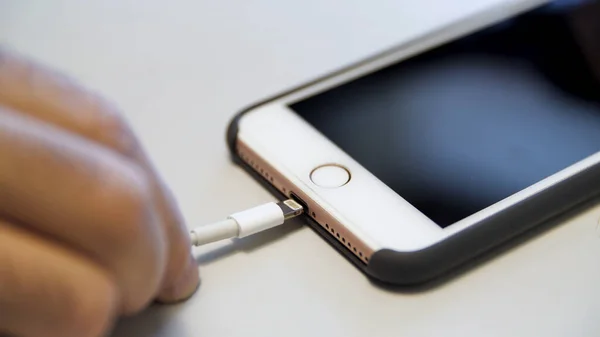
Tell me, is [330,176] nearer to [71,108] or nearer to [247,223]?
[247,223]

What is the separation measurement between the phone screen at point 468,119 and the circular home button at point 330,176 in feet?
0.06

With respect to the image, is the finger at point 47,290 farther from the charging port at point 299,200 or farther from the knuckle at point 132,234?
the charging port at point 299,200

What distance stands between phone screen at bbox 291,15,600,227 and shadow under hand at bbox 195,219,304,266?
0.06m

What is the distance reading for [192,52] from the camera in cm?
56

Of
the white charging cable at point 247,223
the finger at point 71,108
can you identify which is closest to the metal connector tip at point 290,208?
the white charging cable at point 247,223

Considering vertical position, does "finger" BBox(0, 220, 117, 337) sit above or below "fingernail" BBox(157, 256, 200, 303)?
above

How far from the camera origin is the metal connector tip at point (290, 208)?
377mm

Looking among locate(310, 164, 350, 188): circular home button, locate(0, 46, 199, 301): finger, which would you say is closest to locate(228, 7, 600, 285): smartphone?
locate(310, 164, 350, 188): circular home button

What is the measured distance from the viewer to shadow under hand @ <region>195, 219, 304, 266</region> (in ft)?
1.18

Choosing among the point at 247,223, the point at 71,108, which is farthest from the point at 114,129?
the point at 247,223

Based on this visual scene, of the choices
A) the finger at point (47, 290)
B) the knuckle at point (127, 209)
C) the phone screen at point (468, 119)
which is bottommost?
the phone screen at point (468, 119)

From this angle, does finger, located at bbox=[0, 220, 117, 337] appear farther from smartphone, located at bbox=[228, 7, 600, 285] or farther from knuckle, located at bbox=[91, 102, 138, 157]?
smartphone, located at bbox=[228, 7, 600, 285]

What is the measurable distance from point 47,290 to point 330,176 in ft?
0.67

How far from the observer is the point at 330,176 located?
396 millimetres
